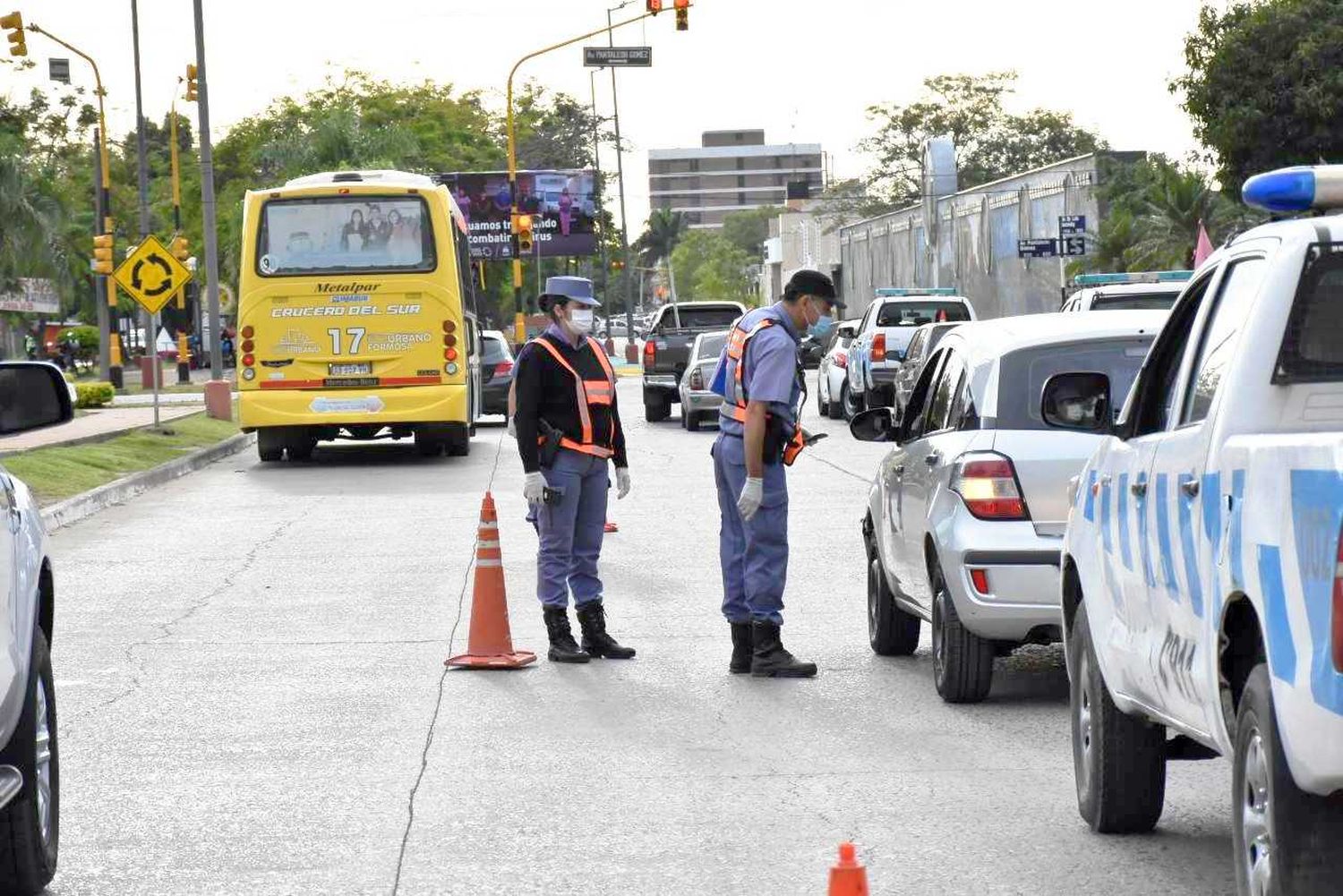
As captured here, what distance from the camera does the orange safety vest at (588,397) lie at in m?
11.0

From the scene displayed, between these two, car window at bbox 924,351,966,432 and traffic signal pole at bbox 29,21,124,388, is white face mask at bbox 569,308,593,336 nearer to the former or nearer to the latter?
car window at bbox 924,351,966,432

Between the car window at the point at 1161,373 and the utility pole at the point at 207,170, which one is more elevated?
the utility pole at the point at 207,170

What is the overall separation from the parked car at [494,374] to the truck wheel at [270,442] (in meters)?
7.87

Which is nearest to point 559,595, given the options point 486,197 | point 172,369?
point 486,197

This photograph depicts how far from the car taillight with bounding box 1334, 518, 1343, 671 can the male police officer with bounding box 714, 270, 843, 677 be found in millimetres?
5746

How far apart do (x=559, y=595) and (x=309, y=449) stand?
17.6 m

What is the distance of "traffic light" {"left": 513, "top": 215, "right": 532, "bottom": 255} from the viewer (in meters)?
48.9

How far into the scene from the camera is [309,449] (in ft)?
91.9

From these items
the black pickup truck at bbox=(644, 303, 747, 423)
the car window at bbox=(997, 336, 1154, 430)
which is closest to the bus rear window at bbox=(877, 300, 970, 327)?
the black pickup truck at bbox=(644, 303, 747, 423)

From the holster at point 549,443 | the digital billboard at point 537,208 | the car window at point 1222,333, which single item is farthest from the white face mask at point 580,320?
the digital billboard at point 537,208

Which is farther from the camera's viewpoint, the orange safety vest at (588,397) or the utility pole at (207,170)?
the utility pole at (207,170)

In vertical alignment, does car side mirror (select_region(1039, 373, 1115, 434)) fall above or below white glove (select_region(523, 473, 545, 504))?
above

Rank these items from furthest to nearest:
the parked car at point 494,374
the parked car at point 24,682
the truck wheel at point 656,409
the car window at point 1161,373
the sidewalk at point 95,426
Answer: the truck wheel at point 656,409 < the parked car at point 494,374 < the sidewalk at point 95,426 < the car window at point 1161,373 < the parked car at point 24,682

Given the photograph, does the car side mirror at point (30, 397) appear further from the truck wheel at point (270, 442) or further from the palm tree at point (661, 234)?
the palm tree at point (661, 234)
